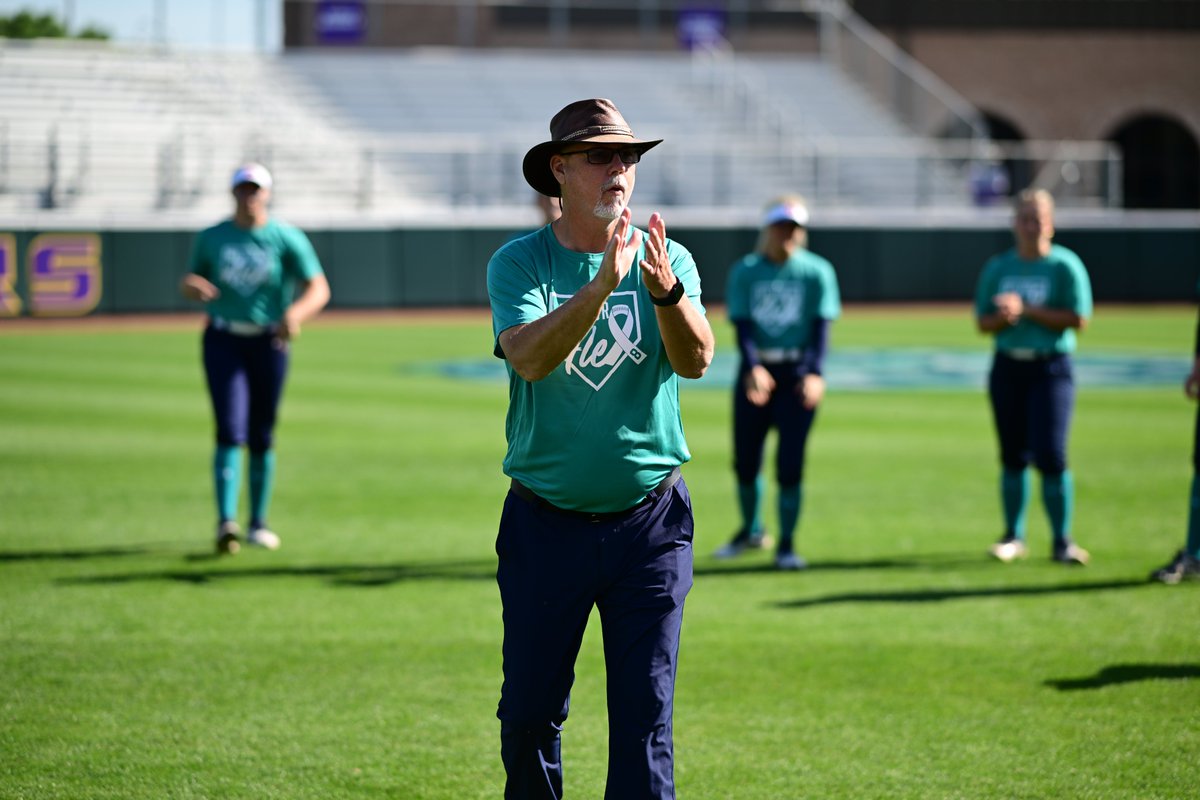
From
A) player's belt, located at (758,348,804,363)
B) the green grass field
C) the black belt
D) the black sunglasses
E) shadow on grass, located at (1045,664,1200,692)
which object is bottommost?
the green grass field

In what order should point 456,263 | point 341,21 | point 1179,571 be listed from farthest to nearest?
point 341,21 → point 456,263 → point 1179,571

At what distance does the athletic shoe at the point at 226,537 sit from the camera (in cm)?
971

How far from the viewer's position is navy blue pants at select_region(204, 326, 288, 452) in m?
9.71

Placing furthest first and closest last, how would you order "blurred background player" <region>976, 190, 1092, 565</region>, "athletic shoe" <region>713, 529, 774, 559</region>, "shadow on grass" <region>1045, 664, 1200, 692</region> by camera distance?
"athletic shoe" <region>713, 529, 774, 559</region> < "blurred background player" <region>976, 190, 1092, 565</region> < "shadow on grass" <region>1045, 664, 1200, 692</region>

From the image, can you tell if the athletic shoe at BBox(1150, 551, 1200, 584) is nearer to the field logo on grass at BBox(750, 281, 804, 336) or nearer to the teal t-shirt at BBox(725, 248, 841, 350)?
the teal t-shirt at BBox(725, 248, 841, 350)

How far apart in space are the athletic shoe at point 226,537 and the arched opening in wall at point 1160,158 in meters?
44.3

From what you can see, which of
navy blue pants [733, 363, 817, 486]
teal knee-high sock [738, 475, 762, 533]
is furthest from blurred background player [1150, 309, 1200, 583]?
teal knee-high sock [738, 475, 762, 533]

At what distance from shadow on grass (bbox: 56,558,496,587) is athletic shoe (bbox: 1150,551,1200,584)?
4.05m

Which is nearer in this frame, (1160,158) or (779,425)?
(779,425)

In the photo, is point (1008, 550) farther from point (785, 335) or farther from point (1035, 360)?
point (785, 335)

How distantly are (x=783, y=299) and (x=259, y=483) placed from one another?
3730 millimetres

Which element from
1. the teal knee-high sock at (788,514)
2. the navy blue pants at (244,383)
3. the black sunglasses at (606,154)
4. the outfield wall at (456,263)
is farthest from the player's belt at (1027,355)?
the outfield wall at (456,263)

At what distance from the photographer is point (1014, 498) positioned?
983 centimetres

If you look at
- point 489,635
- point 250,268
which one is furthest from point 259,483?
point 489,635
